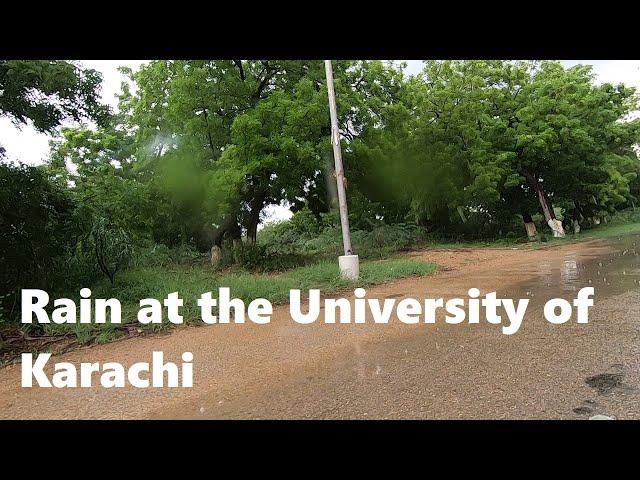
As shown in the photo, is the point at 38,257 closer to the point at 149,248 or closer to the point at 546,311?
the point at 149,248

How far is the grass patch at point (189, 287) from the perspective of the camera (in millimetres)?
5387

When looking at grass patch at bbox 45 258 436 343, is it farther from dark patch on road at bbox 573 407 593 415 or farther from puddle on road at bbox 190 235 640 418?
dark patch on road at bbox 573 407 593 415

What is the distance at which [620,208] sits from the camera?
3491 cm

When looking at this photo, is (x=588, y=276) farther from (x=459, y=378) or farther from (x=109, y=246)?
(x=109, y=246)

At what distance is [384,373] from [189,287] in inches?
213

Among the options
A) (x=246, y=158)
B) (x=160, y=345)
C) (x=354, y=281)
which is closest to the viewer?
(x=160, y=345)

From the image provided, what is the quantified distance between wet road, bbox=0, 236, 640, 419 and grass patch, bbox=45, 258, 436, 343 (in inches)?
20.4

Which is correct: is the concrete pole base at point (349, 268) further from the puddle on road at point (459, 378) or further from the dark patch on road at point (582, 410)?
the dark patch on road at point (582, 410)

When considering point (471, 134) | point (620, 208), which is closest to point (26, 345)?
point (471, 134)

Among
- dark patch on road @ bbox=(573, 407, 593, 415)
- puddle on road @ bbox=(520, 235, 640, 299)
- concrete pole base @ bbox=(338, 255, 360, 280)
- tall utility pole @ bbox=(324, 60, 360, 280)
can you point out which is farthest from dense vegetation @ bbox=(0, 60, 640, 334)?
dark patch on road @ bbox=(573, 407, 593, 415)

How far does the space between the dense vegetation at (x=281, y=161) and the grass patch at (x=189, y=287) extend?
64 cm

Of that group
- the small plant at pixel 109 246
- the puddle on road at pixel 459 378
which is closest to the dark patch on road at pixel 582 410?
the puddle on road at pixel 459 378

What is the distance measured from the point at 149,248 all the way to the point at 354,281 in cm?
732

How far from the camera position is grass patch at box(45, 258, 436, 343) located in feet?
17.7
